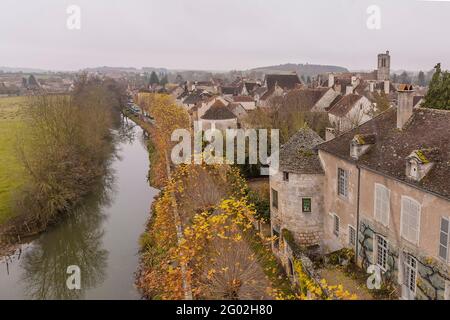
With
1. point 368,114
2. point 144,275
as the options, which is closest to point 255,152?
point 368,114

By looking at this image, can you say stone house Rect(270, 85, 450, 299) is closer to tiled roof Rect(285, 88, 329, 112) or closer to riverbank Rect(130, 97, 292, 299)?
riverbank Rect(130, 97, 292, 299)

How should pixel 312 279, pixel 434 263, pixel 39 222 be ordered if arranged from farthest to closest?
pixel 39 222 → pixel 312 279 → pixel 434 263

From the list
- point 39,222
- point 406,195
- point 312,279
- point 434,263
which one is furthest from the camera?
point 39,222

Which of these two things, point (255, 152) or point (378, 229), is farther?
point (255, 152)

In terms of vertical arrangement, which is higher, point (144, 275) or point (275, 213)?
point (275, 213)

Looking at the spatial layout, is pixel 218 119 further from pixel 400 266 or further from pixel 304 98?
pixel 400 266

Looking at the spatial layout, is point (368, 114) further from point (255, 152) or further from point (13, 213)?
point (13, 213)

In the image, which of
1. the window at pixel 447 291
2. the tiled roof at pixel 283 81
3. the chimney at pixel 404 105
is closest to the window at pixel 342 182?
the chimney at pixel 404 105
